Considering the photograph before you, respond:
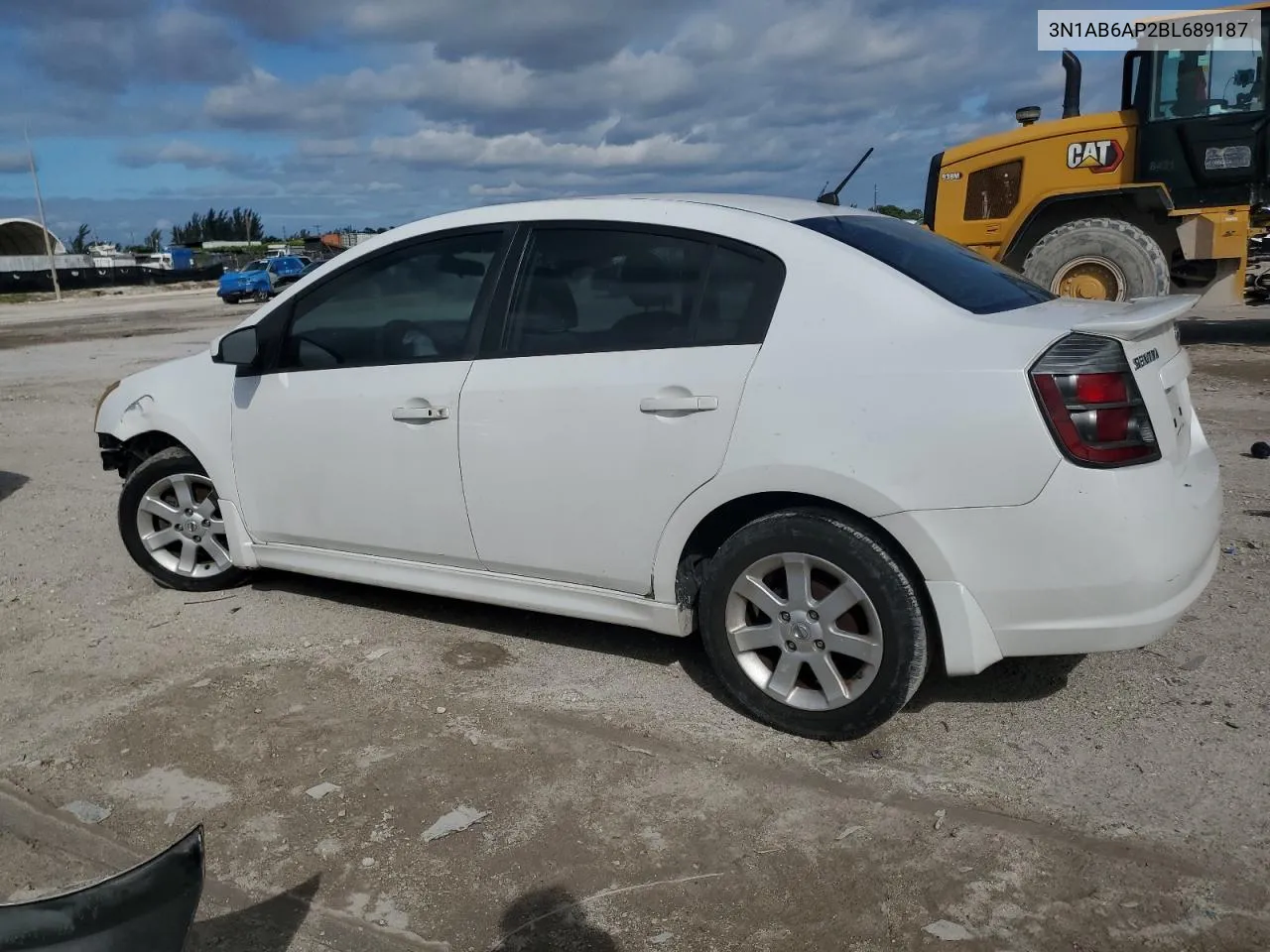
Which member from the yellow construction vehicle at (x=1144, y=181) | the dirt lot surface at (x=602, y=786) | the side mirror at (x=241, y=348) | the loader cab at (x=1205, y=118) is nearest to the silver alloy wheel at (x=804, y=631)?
the dirt lot surface at (x=602, y=786)

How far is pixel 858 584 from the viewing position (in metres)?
3.35

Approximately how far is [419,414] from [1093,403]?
2.44 meters

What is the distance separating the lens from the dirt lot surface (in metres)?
2.71

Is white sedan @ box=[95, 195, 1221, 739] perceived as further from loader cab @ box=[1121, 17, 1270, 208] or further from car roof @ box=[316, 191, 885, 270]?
loader cab @ box=[1121, 17, 1270, 208]

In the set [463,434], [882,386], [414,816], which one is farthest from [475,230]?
[414,816]

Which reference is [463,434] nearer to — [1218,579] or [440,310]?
[440,310]

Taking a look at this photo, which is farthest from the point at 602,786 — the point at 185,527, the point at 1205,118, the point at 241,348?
the point at 1205,118

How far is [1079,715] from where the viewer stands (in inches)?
144

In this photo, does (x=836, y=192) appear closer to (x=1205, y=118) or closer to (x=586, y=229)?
(x=586, y=229)

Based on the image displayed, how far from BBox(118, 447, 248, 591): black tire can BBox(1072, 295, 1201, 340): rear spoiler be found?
3908 millimetres

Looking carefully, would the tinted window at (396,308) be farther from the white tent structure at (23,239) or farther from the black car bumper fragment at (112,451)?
the white tent structure at (23,239)

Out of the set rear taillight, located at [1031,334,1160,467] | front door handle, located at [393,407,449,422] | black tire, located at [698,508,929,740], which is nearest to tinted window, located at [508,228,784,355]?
front door handle, located at [393,407,449,422]

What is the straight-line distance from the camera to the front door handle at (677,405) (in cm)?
355

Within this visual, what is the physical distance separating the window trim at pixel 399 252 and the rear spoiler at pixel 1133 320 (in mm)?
2142
